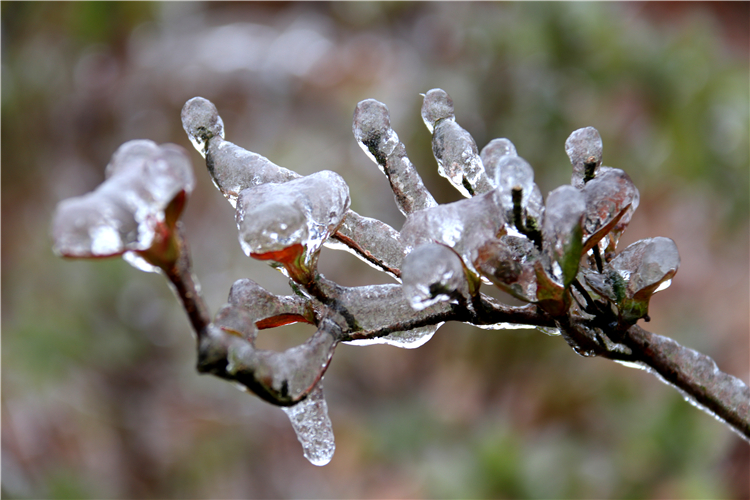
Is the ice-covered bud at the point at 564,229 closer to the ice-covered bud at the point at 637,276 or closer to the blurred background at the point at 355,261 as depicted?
the ice-covered bud at the point at 637,276

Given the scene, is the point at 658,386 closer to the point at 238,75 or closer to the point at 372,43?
the point at 372,43

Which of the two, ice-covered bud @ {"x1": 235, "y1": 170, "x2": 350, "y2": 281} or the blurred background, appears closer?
ice-covered bud @ {"x1": 235, "y1": 170, "x2": 350, "y2": 281}

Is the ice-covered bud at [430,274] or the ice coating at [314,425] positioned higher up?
the ice-covered bud at [430,274]

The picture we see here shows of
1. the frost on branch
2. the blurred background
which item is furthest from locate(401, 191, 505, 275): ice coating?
the blurred background

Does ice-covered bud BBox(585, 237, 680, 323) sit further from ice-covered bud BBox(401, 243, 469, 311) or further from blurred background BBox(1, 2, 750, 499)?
blurred background BBox(1, 2, 750, 499)

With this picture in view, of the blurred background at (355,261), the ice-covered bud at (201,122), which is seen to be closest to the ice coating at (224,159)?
the ice-covered bud at (201,122)

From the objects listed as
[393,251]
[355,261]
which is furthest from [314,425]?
[355,261]

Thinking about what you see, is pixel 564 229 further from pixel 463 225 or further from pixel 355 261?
pixel 355 261
